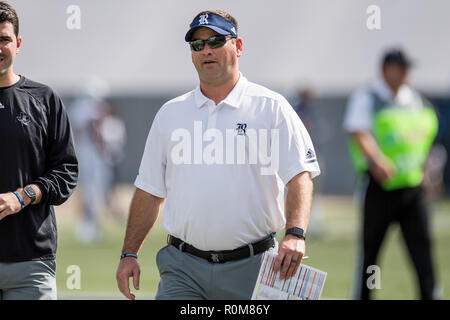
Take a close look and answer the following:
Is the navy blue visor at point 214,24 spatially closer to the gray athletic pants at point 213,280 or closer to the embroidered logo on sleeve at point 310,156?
the embroidered logo on sleeve at point 310,156

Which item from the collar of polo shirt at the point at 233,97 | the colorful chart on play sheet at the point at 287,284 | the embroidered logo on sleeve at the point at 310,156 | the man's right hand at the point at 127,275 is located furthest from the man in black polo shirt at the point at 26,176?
the embroidered logo on sleeve at the point at 310,156

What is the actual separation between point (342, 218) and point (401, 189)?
34.0 feet

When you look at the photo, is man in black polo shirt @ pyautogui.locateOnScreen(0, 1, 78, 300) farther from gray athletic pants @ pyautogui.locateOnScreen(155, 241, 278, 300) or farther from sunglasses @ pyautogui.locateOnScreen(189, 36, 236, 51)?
sunglasses @ pyautogui.locateOnScreen(189, 36, 236, 51)

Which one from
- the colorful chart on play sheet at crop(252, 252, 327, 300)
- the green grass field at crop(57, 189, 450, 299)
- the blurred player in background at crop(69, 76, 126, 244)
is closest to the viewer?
the colorful chart on play sheet at crop(252, 252, 327, 300)

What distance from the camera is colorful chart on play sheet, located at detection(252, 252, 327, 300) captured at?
4348 millimetres

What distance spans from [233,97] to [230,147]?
0.29 meters

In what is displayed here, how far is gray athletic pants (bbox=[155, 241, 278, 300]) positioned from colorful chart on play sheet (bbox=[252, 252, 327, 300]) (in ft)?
0.64

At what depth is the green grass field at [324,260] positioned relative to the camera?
915 cm

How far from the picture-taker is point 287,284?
440 cm

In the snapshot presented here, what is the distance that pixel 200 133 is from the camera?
15.6 feet

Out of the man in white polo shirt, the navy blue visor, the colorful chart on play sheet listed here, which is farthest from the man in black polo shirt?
the colorful chart on play sheet

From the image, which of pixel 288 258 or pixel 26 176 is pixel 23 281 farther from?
pixel 288 258

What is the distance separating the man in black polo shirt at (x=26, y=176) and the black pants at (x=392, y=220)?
3786mm
